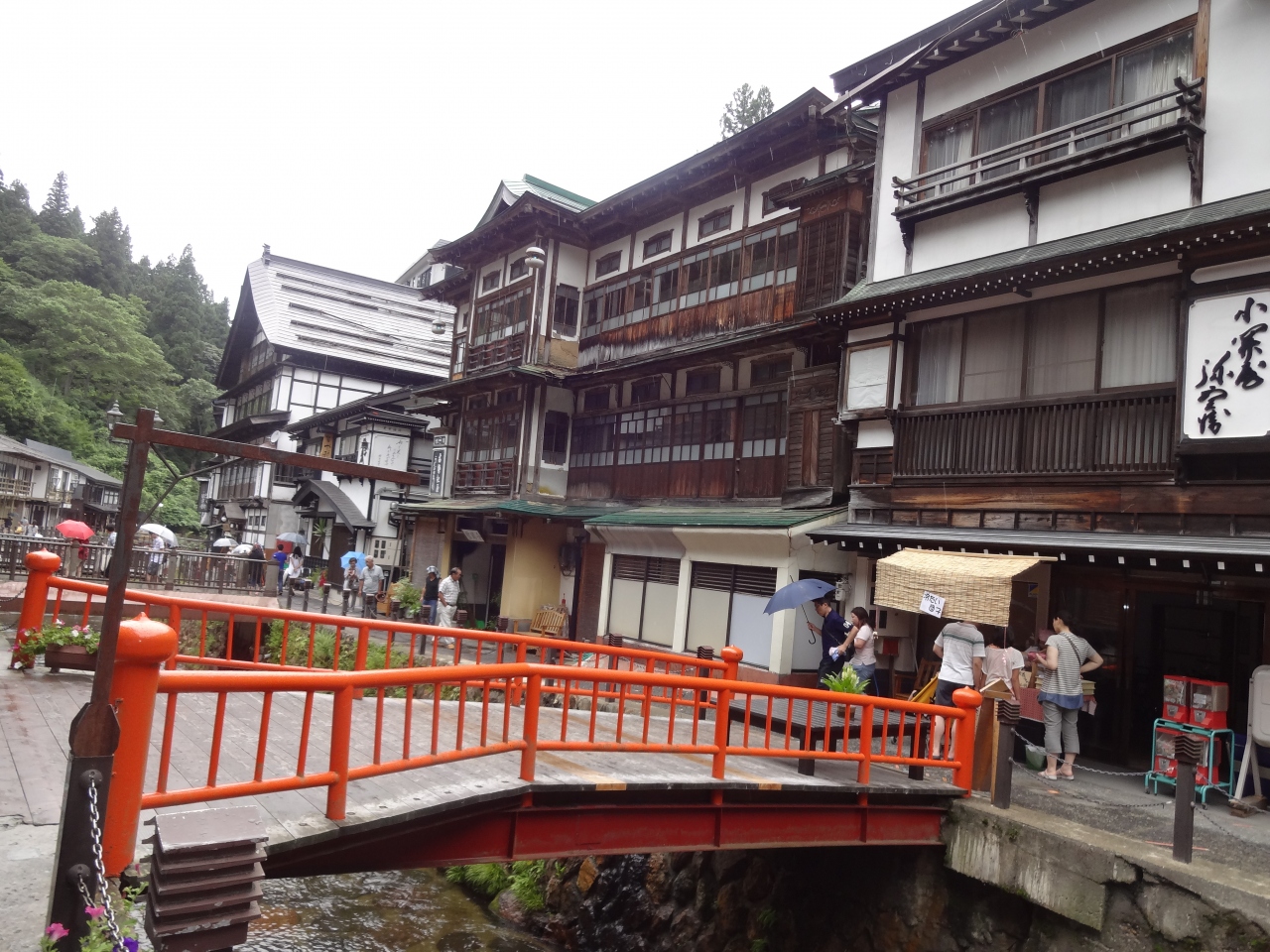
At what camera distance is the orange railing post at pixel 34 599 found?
1023cm

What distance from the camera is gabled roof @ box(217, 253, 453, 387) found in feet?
149

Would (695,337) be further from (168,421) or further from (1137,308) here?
(168,421)

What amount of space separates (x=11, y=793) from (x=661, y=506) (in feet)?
54.8

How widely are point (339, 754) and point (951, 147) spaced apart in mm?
14369

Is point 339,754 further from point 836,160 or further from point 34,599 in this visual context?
point 836,160

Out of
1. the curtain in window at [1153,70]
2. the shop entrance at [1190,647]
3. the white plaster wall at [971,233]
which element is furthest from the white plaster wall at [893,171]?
the shop entrance at [1190,647]

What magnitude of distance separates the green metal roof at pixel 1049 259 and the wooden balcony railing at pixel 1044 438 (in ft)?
6.10

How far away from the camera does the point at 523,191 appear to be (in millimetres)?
27359

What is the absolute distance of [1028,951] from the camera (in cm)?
872

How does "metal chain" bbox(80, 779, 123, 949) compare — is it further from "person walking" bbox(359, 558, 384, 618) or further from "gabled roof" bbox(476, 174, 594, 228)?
"gabled roof" bbox(476, 174, 594, 228)

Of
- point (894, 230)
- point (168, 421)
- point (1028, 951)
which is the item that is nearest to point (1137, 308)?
point (894, 230)

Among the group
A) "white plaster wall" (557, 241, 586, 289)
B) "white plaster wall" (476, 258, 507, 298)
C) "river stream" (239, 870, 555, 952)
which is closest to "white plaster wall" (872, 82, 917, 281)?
"white plaster wall" (557, 241, 586, 289)

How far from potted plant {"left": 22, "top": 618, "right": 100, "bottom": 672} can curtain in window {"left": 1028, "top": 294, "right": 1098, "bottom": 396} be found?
1370cm

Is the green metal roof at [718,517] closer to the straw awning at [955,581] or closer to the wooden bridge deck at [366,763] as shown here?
the straw awning at [955,581]
